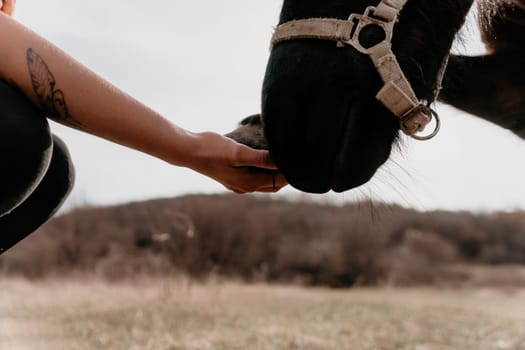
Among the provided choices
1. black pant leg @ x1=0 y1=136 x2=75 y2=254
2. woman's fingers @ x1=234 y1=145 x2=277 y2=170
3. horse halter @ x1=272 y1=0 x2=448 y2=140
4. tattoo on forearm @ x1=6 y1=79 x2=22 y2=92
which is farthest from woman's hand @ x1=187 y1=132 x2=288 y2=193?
black pant leg @ x1=0 y1=136 x2=75 y2=254

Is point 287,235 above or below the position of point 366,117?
below

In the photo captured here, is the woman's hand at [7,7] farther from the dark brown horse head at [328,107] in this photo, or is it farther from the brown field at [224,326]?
the brown field at [224,326]

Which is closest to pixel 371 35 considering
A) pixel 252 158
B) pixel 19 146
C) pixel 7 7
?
pixel 252 158

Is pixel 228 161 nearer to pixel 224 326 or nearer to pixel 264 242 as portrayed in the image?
pixel 224 326

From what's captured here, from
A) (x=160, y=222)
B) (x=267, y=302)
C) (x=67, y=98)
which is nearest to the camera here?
(x=67, y=98)

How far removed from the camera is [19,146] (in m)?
1.13

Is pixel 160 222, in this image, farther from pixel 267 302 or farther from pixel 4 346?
pixel 4 346

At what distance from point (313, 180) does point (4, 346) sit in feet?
8.60

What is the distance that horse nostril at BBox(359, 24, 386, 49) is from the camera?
1301 millimetres

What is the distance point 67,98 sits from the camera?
4.08 feet

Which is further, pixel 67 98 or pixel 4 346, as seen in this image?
pixel 4 346

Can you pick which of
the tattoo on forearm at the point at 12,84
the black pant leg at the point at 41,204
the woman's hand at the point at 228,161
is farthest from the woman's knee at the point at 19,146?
the black pant leg at the point at 41,204

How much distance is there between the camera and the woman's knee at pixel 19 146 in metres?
1.12

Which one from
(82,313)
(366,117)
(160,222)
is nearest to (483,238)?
(160,222)
